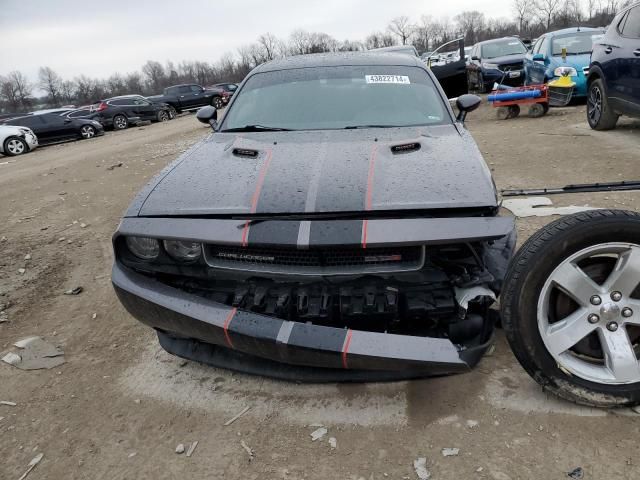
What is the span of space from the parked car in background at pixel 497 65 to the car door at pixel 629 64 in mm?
6411

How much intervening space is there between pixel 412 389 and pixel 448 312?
0.55 m

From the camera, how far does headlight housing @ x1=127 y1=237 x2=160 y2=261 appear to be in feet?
7.45

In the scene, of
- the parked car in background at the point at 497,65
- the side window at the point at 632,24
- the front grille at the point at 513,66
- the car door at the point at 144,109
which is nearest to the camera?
the side window at the point at 632,24

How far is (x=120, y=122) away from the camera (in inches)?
806

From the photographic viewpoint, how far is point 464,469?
1843mm

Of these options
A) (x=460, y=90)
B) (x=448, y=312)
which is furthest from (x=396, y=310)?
(x=460, y=90)

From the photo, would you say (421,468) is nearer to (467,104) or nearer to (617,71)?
(467,104)

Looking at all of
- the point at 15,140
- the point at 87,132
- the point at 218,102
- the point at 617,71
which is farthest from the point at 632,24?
the point at 218,102

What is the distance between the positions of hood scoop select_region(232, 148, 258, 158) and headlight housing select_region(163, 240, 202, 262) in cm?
66

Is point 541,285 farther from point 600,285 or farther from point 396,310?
point 396,310

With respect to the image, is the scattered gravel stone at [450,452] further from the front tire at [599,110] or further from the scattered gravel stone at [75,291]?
the front tire at [599,110]

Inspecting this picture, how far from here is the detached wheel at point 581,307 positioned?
5.95 feet

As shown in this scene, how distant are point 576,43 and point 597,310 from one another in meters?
10.3

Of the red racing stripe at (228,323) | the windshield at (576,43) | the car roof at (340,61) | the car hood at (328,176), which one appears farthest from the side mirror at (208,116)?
the windshield at (576,43)
